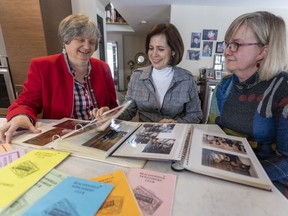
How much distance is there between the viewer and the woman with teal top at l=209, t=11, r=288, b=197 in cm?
75

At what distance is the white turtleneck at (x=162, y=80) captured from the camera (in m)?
1.23

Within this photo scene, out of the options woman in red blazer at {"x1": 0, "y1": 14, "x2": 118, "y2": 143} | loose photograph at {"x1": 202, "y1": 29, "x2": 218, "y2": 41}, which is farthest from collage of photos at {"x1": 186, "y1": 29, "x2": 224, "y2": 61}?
woman in red blazer at {"x1": 0, "y1": 14, "x2": 118, "y2": 143}

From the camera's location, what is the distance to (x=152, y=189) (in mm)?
439

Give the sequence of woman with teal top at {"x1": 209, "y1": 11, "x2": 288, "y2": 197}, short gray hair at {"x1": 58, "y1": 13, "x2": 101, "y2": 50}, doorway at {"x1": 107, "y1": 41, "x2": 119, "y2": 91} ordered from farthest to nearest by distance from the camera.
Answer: doorway at {"x1": 107, "y1": 41, "x2": 119, "y2": 91}
short gray hair at {"x1": 58, "y1": 13, "x2": 101, "y2": 50}
woman with teal top at {"x1": 209, "y1": 11, "x2": 288, "y2": 197}

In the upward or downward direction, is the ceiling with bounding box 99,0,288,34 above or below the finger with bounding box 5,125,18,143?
above

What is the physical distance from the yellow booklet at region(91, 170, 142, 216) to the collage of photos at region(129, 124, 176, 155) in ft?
0.48

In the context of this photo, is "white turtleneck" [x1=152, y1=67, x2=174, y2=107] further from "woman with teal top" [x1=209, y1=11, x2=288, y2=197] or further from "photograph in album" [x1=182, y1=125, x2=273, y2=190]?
"photograph in album" [x1=182, y1=125, x2=273, y2=190]

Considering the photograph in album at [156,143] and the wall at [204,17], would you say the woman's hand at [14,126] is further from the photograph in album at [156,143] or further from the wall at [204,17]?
the wall at [204,17]

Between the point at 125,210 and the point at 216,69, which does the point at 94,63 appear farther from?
the point at 216,69

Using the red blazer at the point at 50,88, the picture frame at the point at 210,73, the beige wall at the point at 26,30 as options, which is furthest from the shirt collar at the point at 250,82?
the picture frame at the point at 210,73

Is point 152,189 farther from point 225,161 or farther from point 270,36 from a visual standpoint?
point 270,36

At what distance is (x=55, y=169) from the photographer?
0.51 m

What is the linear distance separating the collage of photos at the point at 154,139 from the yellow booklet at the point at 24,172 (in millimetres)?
254

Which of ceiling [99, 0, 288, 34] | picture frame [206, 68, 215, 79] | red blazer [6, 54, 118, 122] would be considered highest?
ceiling [99, 0, 288, 34]
